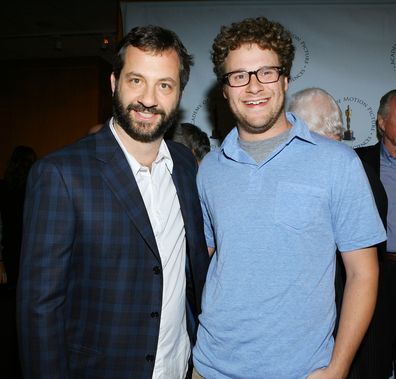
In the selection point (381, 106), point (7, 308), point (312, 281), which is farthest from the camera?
point (7, 308)

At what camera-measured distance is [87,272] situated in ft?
4.75

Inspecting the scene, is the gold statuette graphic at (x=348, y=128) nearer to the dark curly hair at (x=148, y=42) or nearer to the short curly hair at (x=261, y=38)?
the short curly hair at (x=261, y=38)

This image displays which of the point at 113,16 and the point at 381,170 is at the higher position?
the point at 113,16

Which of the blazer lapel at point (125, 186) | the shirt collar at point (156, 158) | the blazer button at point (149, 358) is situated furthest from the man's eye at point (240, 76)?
the blazer button at point (149, 358)

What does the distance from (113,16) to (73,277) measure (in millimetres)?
4672

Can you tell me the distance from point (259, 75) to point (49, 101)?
7026 mm

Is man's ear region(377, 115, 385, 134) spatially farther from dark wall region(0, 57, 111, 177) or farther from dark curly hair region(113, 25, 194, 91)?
dark wall region(0, 57, 111, 177)

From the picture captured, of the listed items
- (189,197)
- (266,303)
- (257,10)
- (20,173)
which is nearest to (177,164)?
(189,197)

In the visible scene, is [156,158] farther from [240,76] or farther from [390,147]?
[390,147]

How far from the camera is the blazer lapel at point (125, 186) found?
1.48 m

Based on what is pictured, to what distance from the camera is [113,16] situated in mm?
5301

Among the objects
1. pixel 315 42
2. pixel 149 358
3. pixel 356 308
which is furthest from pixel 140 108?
pixel 315 42

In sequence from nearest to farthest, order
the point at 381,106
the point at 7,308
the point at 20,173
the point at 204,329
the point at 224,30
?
the point at 204,329 < the point at 224,30 < the point at 381,106 < the point at 20,173 < the point at 7,308

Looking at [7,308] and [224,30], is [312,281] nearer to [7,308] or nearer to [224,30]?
[224,30]
